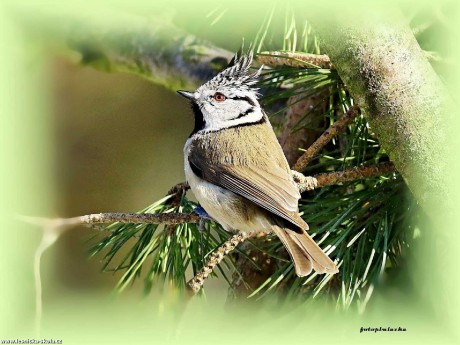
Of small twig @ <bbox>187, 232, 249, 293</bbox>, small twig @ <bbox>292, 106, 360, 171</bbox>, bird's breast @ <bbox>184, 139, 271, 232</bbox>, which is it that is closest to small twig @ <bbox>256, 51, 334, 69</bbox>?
small twig @ <bbox>292, 106, 360, 171</bbox>

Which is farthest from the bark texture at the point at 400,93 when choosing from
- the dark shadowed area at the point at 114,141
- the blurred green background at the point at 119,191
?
the dark shadowed area at the point at 114,141

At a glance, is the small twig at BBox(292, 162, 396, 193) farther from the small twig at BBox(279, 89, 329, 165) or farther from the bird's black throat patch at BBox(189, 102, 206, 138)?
the bird's black throat patch at BBox(189, 102, 206, 138)

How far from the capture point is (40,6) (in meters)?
2.68

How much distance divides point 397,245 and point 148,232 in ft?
2.32

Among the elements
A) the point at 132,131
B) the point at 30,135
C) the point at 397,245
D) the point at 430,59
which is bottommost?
the point at 132,131

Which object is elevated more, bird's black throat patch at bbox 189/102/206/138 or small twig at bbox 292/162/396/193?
small twig at bbox 292/162/396/193

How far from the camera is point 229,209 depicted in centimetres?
202

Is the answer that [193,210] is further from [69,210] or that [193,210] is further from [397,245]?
[69,210]

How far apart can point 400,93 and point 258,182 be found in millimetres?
577

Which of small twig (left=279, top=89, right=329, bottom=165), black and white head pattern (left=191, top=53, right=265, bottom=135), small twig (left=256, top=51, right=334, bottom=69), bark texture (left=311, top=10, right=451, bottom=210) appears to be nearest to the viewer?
bark texture (left=311, top=10, right=451, bottom=210)

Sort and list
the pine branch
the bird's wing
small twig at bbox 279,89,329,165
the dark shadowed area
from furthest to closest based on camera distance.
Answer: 1. the dark shadowed area
2. the pine branch
3. small twig at bbox 279,89,329,165
4. the bird's wing

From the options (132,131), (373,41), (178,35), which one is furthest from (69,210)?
(373,41)

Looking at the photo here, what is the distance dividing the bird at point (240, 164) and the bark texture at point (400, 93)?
349 millimetres

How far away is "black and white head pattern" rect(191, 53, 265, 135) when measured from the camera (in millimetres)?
2090
